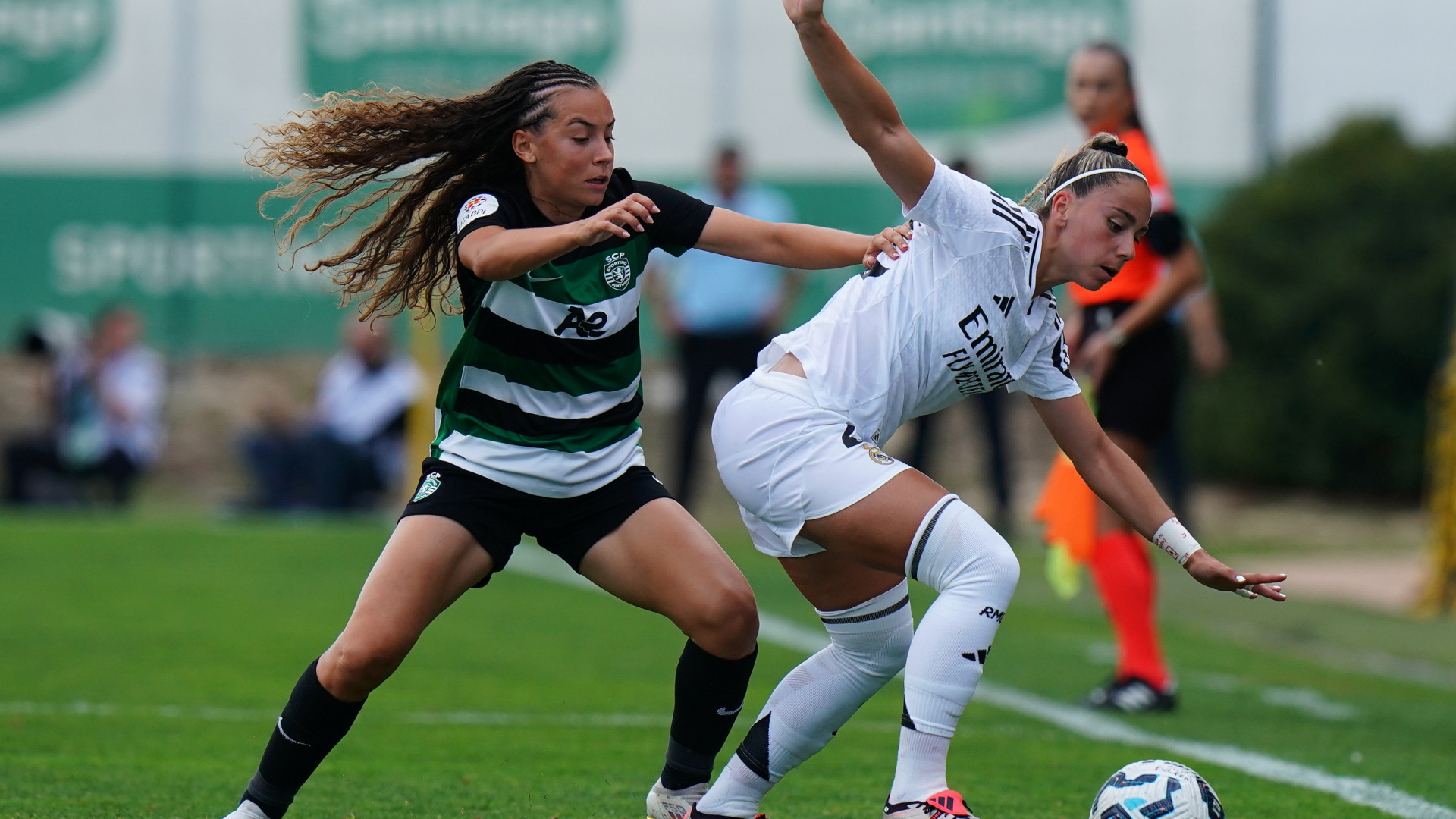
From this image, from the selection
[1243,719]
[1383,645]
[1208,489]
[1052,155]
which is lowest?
[1208,489]

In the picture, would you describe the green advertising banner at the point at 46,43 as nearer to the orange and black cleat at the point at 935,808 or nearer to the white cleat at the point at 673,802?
the white cleat at the point at 673,802

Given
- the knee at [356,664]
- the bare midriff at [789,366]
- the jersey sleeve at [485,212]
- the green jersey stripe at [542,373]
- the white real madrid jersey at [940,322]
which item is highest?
the jersey sleeve at [485,212]

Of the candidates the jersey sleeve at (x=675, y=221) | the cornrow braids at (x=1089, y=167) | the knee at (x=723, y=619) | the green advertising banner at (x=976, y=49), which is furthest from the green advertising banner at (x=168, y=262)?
the cornrow braids at (x=1089, y=167)

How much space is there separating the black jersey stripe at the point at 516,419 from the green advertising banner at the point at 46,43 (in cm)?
1280

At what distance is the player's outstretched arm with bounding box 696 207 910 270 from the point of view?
13.6 feet

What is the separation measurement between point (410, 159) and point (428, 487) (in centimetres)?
80

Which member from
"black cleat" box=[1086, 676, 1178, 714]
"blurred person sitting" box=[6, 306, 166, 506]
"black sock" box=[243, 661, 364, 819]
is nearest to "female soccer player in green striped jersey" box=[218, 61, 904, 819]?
"black sock" box=[243, 661, 364, 819]

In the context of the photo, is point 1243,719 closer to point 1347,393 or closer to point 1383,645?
point 1383,645

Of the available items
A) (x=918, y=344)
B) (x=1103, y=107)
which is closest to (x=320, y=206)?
(x=918, y=344)

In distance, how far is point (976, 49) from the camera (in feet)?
52.5

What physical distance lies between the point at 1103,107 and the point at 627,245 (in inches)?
108

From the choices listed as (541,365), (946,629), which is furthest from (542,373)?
(946,629)

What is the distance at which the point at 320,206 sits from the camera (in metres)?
4.33

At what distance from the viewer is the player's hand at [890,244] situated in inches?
154
